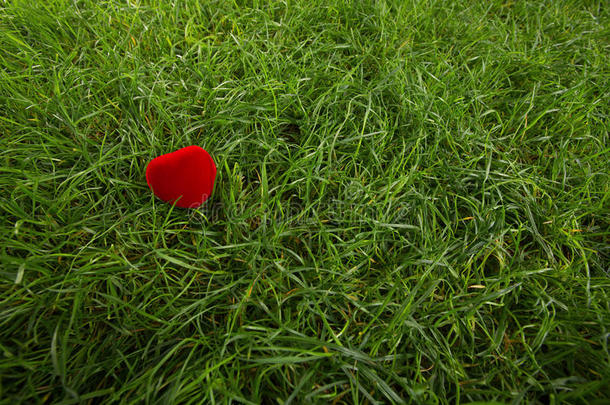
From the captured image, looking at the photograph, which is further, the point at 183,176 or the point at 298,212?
the point at 298,212

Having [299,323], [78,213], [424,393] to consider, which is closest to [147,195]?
[78,213]

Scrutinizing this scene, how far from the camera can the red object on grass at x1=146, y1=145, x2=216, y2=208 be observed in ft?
3.50

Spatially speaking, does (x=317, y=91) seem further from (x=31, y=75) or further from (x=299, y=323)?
(x=31, y=75)

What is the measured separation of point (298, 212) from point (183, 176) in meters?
0.41

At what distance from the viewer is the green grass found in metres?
0.98

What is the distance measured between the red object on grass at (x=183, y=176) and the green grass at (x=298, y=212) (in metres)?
0.05

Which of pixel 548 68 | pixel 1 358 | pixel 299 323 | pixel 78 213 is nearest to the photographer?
pixel 1 358

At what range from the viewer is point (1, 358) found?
35.8 inches

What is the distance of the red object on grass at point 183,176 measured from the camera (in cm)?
107

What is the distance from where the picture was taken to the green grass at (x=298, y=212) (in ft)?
3.23

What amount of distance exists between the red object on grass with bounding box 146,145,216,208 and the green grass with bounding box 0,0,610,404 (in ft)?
0.17

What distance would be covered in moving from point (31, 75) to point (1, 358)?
105cm

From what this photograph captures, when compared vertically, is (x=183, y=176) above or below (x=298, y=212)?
above

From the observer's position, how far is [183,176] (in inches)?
42.5
